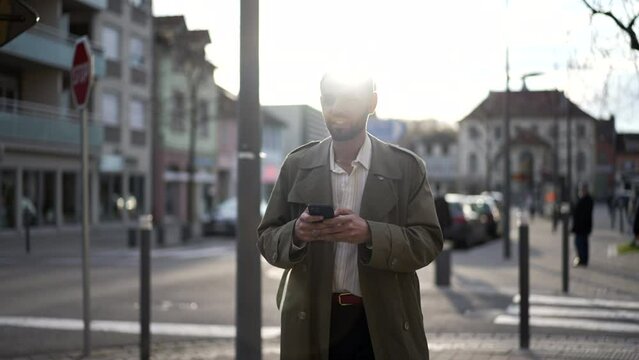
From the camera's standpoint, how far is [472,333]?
8.69 m

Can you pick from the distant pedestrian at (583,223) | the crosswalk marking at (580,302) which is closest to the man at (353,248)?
the crosswalk marking at (580,302)

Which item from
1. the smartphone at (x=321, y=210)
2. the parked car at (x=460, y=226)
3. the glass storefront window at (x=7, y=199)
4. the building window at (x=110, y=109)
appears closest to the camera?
the smartphone at (x=321, y=210)

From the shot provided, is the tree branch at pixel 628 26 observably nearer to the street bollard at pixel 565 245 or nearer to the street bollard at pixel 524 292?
the street bollard at pixel 524 292

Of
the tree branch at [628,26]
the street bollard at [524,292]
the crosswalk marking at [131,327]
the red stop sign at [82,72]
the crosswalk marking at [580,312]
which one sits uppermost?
the tree branch at [628,26]

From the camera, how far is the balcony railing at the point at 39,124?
28750 mm

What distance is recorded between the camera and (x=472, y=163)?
10344 centimetres

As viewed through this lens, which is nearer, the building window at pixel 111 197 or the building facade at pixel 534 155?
the building window at pixel 111 197

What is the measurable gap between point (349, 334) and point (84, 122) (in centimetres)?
493

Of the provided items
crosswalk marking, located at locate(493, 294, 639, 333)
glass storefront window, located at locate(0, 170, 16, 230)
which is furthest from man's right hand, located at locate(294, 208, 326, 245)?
glass storefront window, located at locate(0, 170, 16, 230)

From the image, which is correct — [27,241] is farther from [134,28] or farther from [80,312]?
[134,28]

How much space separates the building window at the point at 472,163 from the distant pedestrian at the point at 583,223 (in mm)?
86410

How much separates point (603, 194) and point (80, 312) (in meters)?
96.3

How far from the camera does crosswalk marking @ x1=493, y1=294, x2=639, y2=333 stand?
30.3 feet

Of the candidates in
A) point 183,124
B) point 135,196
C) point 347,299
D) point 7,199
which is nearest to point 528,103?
point 7,199
